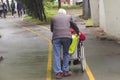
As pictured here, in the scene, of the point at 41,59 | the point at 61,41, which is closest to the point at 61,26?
the point at 61,41

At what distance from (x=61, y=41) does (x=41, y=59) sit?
3796 millimetres

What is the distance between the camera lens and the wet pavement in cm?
1326

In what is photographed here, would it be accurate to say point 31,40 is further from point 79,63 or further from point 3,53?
point 79,63

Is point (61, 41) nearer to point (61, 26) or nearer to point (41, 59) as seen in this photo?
point (61, 26)

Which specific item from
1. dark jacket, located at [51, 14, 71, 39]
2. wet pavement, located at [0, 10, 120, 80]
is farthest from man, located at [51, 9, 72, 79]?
wet pavement, located at [0, 10, 120, 80]

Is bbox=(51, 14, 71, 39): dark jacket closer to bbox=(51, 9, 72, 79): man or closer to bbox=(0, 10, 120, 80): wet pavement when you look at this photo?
bbox=(51, 9, 72, 79): man

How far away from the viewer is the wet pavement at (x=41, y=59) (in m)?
13.3

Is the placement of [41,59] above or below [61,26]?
below

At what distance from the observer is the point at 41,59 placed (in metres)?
16.7

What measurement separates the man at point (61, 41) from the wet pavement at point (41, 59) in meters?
0.28

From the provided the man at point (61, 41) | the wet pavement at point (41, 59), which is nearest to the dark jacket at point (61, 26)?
the man at point (61, 41)

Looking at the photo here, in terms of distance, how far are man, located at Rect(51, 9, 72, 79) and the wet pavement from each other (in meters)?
0.28

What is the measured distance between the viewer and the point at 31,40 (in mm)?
23484

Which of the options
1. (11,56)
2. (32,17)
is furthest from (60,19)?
(32,17)
